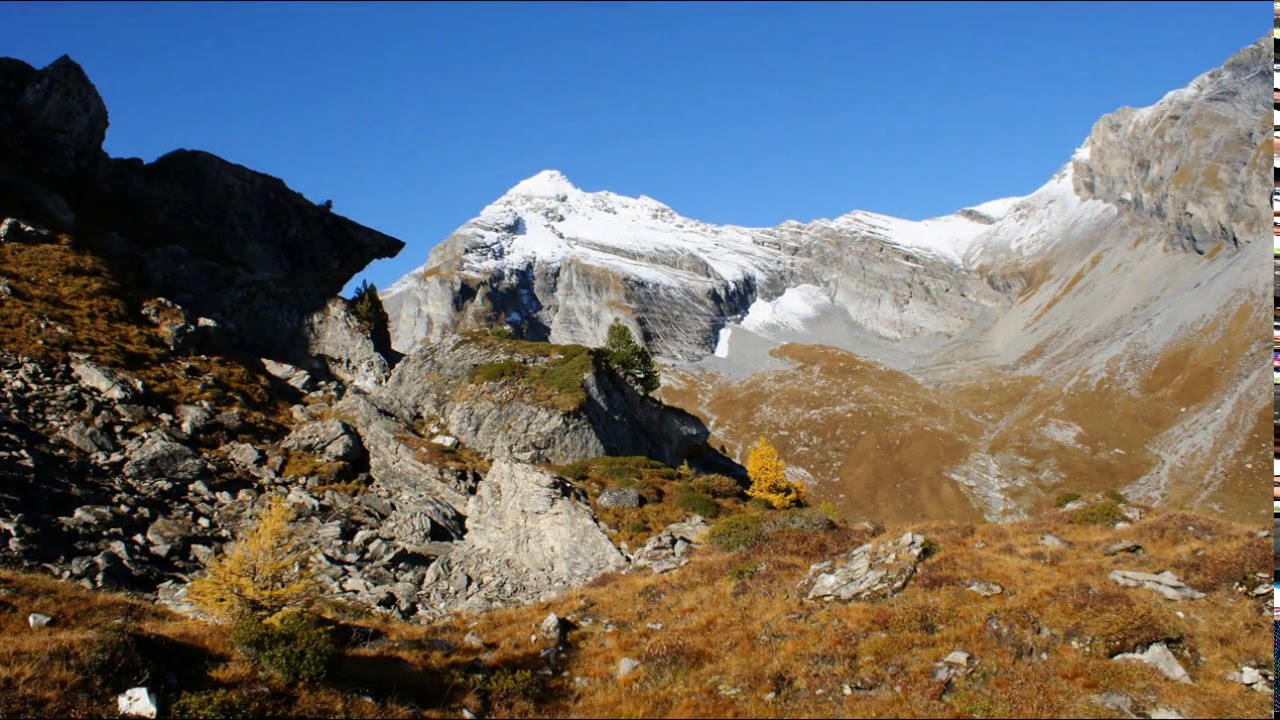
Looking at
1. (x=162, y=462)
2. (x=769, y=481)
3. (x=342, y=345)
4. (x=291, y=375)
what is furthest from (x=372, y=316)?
(x=769, y=481)

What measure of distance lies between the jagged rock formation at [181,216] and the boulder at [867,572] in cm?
5353

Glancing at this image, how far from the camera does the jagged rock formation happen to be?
202 ft

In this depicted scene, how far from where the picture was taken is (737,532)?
3100 centimetres

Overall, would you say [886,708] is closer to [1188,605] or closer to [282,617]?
[1188,605]

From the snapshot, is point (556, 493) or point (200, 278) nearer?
point (556, 493)

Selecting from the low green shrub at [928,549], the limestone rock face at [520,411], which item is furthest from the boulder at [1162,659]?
the limestone rock face at [520,411]

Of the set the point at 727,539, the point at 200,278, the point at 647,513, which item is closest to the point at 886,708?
the point at 727,539

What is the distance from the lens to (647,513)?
3772 cm

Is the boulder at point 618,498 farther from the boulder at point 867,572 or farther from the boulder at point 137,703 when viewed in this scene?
the boulder at point 137,703

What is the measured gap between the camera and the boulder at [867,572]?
70.9 feet

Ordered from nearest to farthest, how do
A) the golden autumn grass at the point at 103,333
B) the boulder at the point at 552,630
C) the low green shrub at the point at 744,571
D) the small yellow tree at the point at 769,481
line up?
the boulder at the point at 552,630 < the low green shrub at the point at 744,571 < the golden autumn grass at the point at 103,333 < the small yellow tree at the point at 769,481

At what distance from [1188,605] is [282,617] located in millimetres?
21568

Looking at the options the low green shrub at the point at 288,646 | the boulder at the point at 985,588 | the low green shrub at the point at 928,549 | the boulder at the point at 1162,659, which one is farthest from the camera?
the low green shrub at the point at 928,549

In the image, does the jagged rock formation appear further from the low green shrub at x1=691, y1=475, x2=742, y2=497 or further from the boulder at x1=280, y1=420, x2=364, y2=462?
the low green shrub at x1=691, y1=475, x2=742, y2=497
